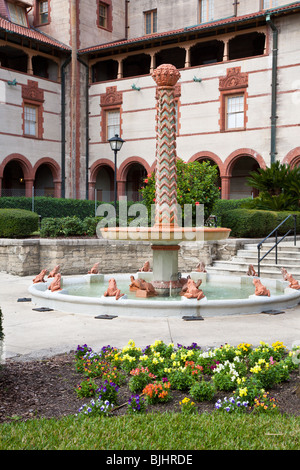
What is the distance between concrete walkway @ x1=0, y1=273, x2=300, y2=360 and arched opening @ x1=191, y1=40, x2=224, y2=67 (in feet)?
84.2

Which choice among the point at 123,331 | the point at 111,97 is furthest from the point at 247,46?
the point at 123,331

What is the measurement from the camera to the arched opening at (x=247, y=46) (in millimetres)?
29972

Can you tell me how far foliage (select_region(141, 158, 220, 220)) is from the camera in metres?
16.7

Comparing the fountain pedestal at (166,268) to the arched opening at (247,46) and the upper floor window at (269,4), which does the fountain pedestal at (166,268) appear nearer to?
the arched opening at (247,46)

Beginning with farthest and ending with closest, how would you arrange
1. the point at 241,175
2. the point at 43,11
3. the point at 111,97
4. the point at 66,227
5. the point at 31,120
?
the point at 43,11 → the point at 111,97 → the point at 241,175 → the point at 31,120 → the point at 66,227

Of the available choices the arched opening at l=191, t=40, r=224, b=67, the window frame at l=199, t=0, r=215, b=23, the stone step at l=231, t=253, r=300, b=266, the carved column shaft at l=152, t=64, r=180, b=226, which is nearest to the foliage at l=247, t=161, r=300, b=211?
the stone step at l=231, t=253, r=300, b=266

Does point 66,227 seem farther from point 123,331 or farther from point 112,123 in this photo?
point 112,123

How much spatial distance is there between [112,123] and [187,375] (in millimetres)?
28470

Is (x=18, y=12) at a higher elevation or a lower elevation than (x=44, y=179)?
higher

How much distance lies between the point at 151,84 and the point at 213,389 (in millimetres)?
27501

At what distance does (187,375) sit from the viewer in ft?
15.9

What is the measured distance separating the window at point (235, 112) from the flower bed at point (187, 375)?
23.1 meters

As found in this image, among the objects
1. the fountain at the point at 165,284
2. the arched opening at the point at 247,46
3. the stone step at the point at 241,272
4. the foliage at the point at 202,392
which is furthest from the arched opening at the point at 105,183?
the foliage at the point at 202,392

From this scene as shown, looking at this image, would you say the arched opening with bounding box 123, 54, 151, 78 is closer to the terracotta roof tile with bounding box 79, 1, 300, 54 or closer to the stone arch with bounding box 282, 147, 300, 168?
the terracotta roof tile with bounding box 79, 1, 300, 54
